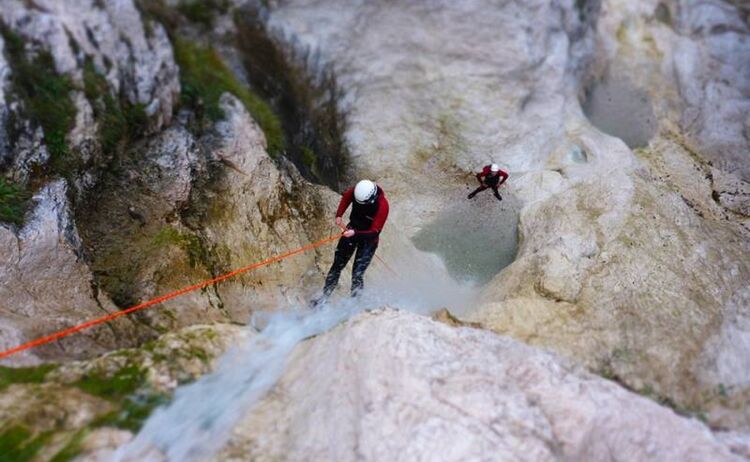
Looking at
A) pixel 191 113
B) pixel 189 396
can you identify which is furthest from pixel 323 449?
pixel 191 113

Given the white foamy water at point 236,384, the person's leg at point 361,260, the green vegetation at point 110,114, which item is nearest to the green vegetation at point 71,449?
the white foamy water at point 236,384

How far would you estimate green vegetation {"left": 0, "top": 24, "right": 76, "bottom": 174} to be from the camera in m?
10.4

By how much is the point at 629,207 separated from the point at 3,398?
40.4 ft

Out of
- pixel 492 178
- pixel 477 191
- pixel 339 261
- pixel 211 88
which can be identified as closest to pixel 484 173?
pixel 492 178

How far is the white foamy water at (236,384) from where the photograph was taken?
7.39m

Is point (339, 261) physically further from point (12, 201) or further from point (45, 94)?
point (45, 94)

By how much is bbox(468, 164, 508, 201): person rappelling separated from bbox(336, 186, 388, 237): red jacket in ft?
13.6

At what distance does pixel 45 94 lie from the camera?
35.6 ft

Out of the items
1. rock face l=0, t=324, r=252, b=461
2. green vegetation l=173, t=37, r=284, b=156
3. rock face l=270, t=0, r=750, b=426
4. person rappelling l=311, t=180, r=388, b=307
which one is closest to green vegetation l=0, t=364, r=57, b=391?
rock face l=0, t=324, r=252, b=461

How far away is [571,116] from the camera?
1557 cm

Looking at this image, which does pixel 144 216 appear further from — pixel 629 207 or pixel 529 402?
pixel 629 207

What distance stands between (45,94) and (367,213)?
22.6 feet

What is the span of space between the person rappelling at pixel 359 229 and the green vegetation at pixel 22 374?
194 inches

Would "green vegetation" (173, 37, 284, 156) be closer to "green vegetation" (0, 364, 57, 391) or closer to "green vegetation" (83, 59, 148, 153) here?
"green vegetation" (83, 59, 148, 153)
